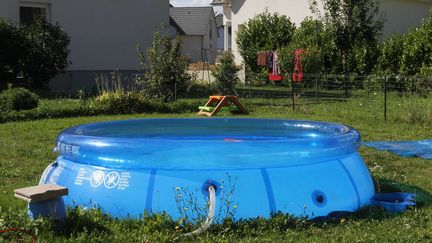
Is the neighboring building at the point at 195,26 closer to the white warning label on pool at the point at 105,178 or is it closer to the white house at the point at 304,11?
the white house at the point at 304,11

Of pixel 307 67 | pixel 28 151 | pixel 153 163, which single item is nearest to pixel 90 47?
pixel 307 67

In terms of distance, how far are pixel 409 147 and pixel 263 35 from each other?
61.2 feet

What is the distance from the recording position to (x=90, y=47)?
23406 mm

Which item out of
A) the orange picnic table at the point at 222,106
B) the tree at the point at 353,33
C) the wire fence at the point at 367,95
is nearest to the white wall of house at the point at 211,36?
the tree at the point at 353,33

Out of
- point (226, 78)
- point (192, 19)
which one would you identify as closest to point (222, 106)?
point (226, 78)

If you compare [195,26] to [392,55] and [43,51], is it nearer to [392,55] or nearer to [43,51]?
[392,55]

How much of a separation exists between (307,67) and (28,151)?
14.6 metres

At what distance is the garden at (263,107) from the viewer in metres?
5.38

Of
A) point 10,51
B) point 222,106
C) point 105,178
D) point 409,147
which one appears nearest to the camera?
point 105,178

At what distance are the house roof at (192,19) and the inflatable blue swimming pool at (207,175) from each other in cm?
5836

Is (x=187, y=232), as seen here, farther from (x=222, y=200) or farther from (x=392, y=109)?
(x=392, y=109)

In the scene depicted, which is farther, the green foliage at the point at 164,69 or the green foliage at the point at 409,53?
the green foliage at the point at 409,53

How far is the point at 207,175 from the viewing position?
5801mm

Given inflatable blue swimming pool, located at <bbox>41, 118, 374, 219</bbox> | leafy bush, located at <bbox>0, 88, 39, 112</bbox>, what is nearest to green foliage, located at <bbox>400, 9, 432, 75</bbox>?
leafy bush, located at <bbox>0, 88, 39, 112</bbox>
